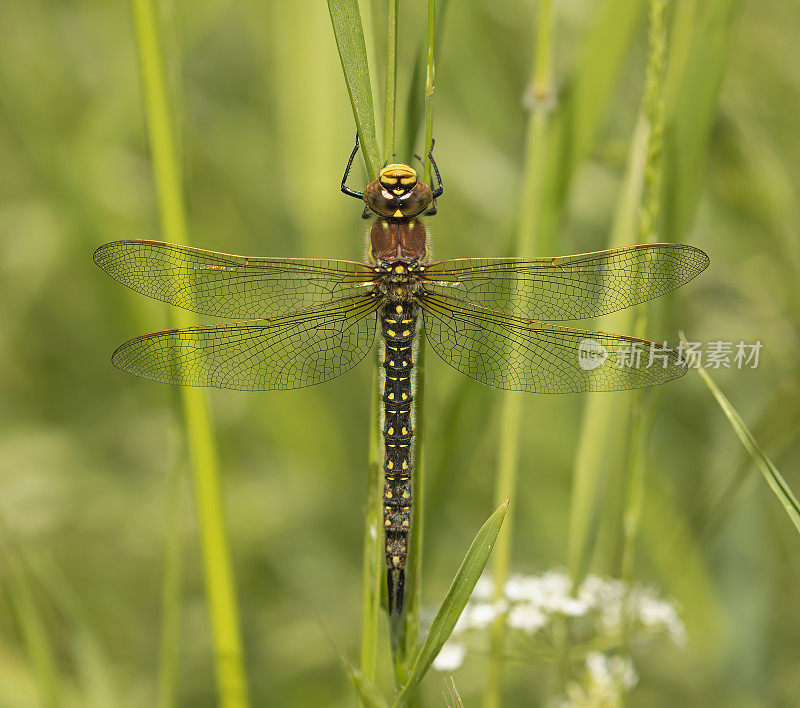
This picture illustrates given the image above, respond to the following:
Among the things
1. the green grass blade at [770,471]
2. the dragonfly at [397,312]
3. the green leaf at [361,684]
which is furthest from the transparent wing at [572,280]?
the green leaf at [361,684]

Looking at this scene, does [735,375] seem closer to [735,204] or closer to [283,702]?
[735,204]

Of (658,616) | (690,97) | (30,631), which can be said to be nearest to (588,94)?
(690,97)

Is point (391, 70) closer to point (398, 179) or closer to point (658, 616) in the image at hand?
point (398, 179)

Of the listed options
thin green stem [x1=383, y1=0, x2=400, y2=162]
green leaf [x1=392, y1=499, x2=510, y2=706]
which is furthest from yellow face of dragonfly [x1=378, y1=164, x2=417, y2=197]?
green leaf [x1=392, y1=499, x2=510, y2=706]

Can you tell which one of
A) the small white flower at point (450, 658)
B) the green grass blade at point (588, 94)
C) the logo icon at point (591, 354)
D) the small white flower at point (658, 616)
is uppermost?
the green grass blade at point (588, 94)

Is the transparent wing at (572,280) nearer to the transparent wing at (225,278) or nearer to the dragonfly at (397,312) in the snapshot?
the dragonfly at (397,312)

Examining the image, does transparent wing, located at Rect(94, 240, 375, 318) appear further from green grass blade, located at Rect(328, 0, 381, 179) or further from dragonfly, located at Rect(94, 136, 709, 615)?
green grass blade, located at Rect(328, 0, 381, 179)
